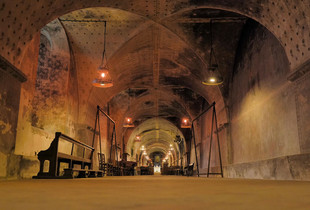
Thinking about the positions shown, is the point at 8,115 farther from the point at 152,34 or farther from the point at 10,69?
the point at 152,34

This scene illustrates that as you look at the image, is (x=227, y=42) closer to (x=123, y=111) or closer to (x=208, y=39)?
(x=208, y=39)

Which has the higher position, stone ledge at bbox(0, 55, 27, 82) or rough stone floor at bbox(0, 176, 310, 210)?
stone ledge at bbox(0, 55, 27, 82)

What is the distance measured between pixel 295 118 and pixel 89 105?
869 cm

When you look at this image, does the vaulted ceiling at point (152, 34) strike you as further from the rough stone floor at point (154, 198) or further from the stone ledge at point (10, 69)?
the rough stone floor at point (154, 198)

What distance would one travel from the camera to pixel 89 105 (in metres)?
13.3

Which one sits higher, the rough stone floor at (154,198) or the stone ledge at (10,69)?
the stone ledge at (10,69)

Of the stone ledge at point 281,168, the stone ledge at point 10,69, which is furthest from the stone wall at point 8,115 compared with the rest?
the stone ledge at point 281,168

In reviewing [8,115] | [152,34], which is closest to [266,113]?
[152,34]

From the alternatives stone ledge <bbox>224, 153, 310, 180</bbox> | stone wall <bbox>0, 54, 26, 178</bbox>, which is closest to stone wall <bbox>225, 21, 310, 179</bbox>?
stone ledge <bbox>224, 153, 310, 180</bbox>

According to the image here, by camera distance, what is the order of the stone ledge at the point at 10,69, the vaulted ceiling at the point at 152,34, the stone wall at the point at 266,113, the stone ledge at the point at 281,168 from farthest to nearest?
the stone wall at the point at 266,113, the vaulted ceiling at the point at 152,34, the stone ledge at the point at 281,168, the stone ledge at the point at 10,69

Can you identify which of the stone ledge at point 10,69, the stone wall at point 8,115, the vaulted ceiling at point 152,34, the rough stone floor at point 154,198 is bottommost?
the rough stone floor at point 154,198

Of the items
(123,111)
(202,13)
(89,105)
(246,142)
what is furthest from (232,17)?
(123,111)

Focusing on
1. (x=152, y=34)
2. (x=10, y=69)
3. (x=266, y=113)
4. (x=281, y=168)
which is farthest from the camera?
(x=152, y=34)

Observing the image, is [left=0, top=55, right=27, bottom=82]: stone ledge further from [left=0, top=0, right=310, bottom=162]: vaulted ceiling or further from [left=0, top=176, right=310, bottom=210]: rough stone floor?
[left=0, top=176, right=310, bottom=210]: rough stone floor
